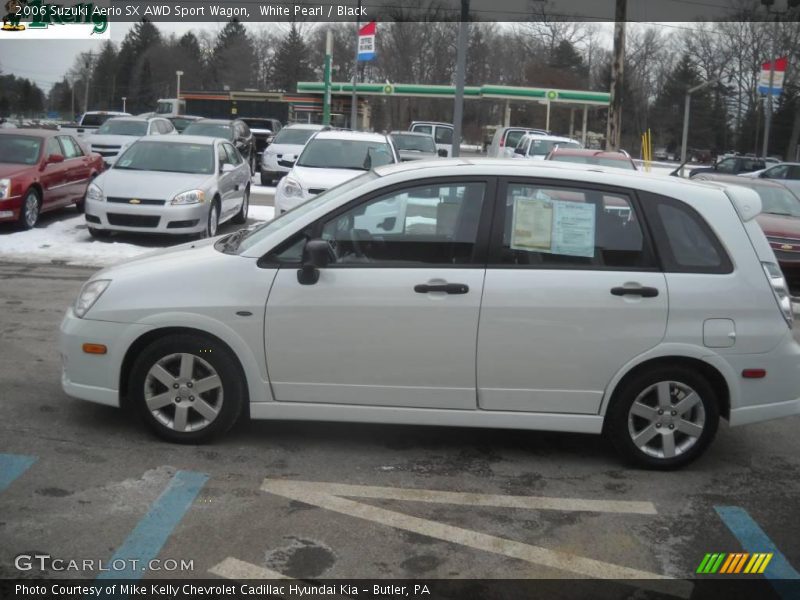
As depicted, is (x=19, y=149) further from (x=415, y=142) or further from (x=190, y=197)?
(x=415, y=142)

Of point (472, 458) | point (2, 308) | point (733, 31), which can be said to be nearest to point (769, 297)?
point (472, 458)

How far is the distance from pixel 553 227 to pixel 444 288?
29.3 inches

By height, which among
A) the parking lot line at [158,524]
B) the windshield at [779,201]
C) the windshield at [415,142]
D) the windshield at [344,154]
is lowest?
the parking lot line at [158,524]

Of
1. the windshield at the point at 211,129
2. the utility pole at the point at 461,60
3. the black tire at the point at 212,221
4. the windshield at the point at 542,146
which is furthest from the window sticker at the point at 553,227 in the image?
the windshield at the point at 211,129

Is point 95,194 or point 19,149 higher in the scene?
point 19,149

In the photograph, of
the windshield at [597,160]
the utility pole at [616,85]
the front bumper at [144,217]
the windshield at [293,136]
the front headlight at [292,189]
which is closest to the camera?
the front bumper at [144,217]

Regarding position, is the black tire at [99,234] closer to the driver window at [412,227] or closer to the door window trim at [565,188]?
the driver window at [412,227]

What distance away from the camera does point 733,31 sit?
52031 mm

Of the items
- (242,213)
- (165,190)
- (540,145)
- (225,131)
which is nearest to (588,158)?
(242,213)

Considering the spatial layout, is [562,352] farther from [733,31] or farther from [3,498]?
[733,31]

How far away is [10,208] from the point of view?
1376 cm

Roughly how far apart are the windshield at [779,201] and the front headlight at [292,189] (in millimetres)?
7095

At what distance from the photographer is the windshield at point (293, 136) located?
79.4 ft

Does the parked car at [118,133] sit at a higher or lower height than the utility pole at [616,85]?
lower
